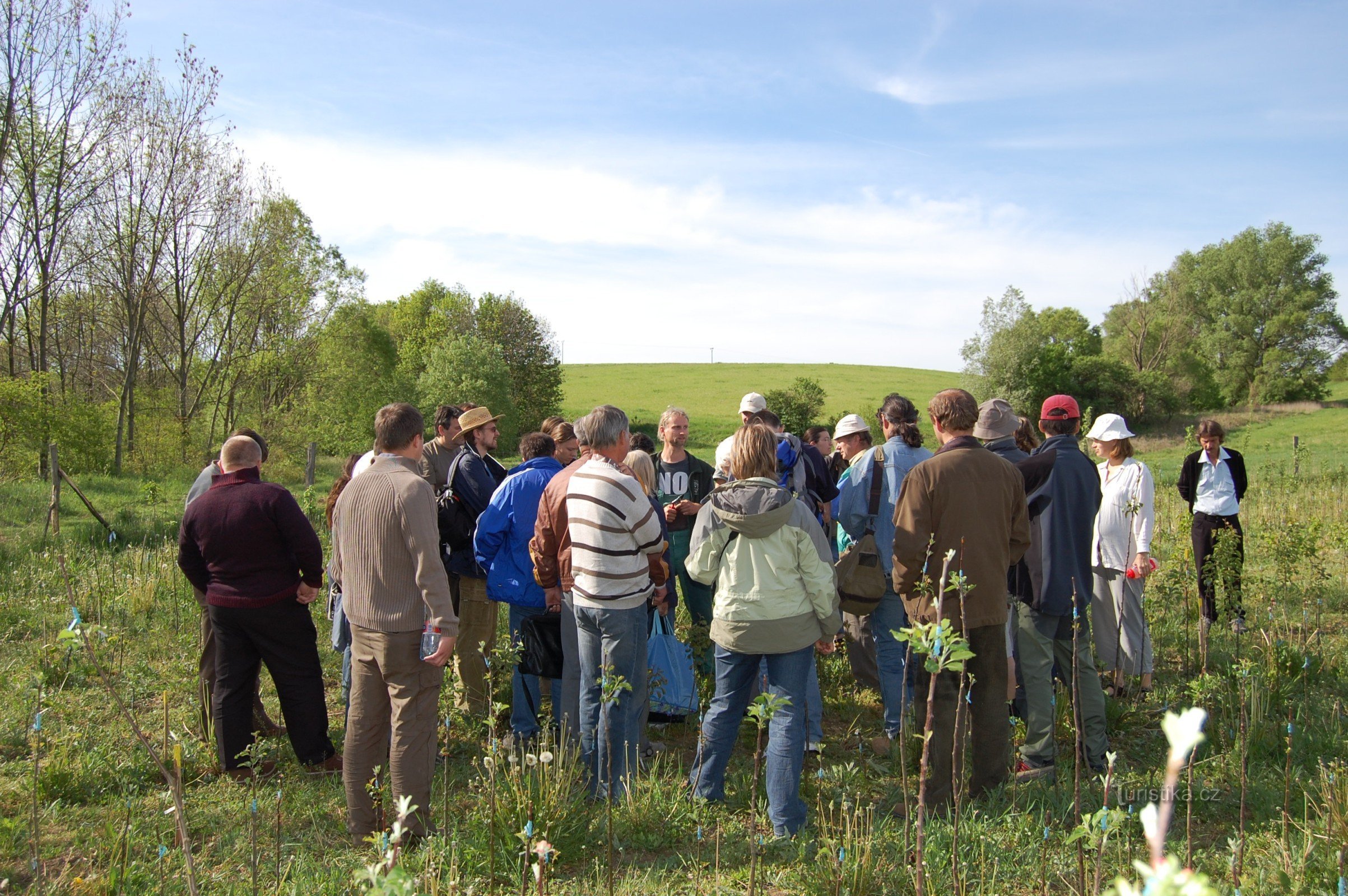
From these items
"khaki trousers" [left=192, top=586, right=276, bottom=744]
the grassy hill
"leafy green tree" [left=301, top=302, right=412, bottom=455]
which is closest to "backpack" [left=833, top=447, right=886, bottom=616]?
"khaki trousers" [left=192, top=586, right=276, bottom=744]

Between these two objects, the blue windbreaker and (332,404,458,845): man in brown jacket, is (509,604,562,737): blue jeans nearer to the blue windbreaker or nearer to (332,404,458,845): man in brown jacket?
the blue windbreaker

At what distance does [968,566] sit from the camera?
4.27m

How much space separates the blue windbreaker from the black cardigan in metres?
6.18

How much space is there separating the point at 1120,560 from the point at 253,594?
565 cm

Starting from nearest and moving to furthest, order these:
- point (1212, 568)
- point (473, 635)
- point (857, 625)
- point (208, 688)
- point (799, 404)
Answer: point (208, 688) < point (473, 635) < point (857, 625) < point (1212, 568) < point (799, 404)

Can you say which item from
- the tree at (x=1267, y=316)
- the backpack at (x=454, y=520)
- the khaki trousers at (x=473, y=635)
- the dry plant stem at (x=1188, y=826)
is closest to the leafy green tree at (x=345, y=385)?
the khaki trousers at (x=473, y=635)

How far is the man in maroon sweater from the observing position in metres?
4.87

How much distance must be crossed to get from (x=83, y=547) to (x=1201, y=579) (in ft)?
41.9

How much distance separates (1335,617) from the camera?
769 centimetres

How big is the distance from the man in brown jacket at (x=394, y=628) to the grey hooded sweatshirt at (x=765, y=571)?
52.6 inches

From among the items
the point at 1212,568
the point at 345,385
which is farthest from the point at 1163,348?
the point at 1212,568

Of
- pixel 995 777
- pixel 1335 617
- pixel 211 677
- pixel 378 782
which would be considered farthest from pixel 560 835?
pixel 1335 617

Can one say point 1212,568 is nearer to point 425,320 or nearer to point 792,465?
point 792,465

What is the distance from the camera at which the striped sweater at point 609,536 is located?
442cm
